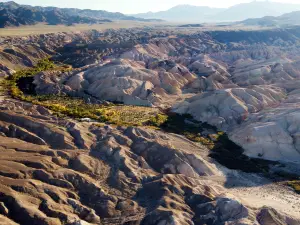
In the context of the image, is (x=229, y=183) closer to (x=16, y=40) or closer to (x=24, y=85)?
(x=24, y=85)

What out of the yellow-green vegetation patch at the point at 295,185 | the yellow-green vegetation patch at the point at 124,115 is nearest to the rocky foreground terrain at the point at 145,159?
the yellow-green vegetation patch at the point at 295,185

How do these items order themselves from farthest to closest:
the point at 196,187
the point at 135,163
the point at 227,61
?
1. the point at 227,61
2. the point at 135,163
3. the point at 196,187

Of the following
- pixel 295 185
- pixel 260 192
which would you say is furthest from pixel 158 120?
pixel 295 185

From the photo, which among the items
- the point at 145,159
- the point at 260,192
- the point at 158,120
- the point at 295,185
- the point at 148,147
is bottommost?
the point at 260,192

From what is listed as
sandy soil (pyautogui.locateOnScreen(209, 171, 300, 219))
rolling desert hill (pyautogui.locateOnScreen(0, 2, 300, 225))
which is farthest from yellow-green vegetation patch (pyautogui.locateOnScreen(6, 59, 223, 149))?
sandy soil (pyautogui.locateOnScreen(209, 171, 300, 219))

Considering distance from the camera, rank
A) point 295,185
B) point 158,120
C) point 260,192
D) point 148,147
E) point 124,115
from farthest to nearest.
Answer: point 124,115, point 158,120, point 148,147, point 295,185, point 260,192

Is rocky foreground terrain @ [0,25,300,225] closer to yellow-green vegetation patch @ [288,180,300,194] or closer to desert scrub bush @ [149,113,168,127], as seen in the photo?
yellow-green vegetation patch @ [288,180,300,194]

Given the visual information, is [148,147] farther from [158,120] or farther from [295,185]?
[295,185]

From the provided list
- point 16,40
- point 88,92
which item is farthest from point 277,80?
point 16,40

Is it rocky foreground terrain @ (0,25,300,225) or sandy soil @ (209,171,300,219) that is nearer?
rocky foreground terrain @ (0,25,300,225)
